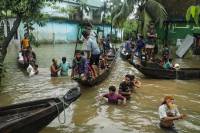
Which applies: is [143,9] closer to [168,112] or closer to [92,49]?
[92,49]

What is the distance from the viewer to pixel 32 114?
656 centimetres

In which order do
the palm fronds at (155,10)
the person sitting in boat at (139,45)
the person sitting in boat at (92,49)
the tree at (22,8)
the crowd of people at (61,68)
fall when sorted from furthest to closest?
the palm fronds at (155,10)
the person sitting in boat at (139,45)
the crowd of people at (61,68)
the person sitting in boat at (92,49)
the tree at (22,8)

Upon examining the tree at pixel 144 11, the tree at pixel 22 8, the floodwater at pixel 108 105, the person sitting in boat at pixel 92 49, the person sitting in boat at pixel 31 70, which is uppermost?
the tree at pixel 144 11

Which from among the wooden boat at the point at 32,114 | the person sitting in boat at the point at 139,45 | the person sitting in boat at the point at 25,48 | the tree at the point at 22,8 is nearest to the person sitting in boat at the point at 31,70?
the person sitting in boat at the point at 25,48

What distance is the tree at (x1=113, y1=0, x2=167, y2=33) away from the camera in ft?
83.1

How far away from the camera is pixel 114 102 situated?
11125 mm

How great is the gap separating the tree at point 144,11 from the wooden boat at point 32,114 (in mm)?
17918

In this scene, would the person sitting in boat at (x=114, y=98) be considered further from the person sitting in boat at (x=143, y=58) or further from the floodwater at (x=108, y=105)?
the person sitting in boat at (x=143, y=58)

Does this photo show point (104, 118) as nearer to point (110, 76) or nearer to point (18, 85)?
point (18, 85)

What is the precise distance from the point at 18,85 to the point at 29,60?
150 inches

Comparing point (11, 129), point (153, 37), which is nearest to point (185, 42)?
point (153, 37)

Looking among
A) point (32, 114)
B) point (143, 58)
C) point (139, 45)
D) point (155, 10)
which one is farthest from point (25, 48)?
point (32, 114)

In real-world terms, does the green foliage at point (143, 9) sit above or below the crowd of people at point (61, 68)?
above

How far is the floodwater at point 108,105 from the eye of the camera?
A: 8.94m
